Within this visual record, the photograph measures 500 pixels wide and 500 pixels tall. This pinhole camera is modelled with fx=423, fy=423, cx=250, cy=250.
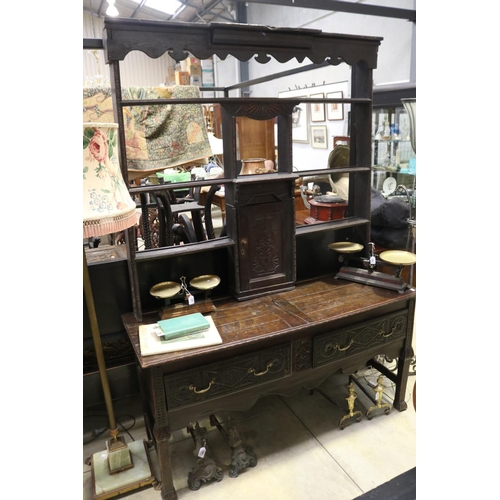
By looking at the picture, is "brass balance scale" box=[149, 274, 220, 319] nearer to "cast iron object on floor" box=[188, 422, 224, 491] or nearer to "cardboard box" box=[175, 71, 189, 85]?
"cast iron object on floor" box=[188, 422, 224, 491]

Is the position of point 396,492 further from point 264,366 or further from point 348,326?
point 348,326

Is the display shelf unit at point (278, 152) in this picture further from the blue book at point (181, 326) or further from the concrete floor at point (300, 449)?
the concrete floor at point (300, 449)

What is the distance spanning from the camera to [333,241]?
2.49 metres

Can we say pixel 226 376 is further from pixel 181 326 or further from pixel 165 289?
pixel 165 289

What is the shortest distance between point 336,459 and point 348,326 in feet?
2.11

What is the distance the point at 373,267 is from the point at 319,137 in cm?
424

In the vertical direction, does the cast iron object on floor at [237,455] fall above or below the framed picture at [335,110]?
below

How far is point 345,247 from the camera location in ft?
7.79

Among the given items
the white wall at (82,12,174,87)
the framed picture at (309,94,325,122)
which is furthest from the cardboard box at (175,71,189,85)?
the white wall at (82,12,174,87)

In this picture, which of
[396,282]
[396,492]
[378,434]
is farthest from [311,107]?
[396,492]

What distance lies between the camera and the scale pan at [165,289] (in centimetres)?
192

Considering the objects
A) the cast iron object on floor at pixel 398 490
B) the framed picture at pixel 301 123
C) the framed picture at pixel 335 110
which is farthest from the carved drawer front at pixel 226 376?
the framed picture at pixel 301 123

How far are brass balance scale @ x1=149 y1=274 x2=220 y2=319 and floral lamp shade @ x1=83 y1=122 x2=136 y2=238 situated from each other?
2.00 ft
